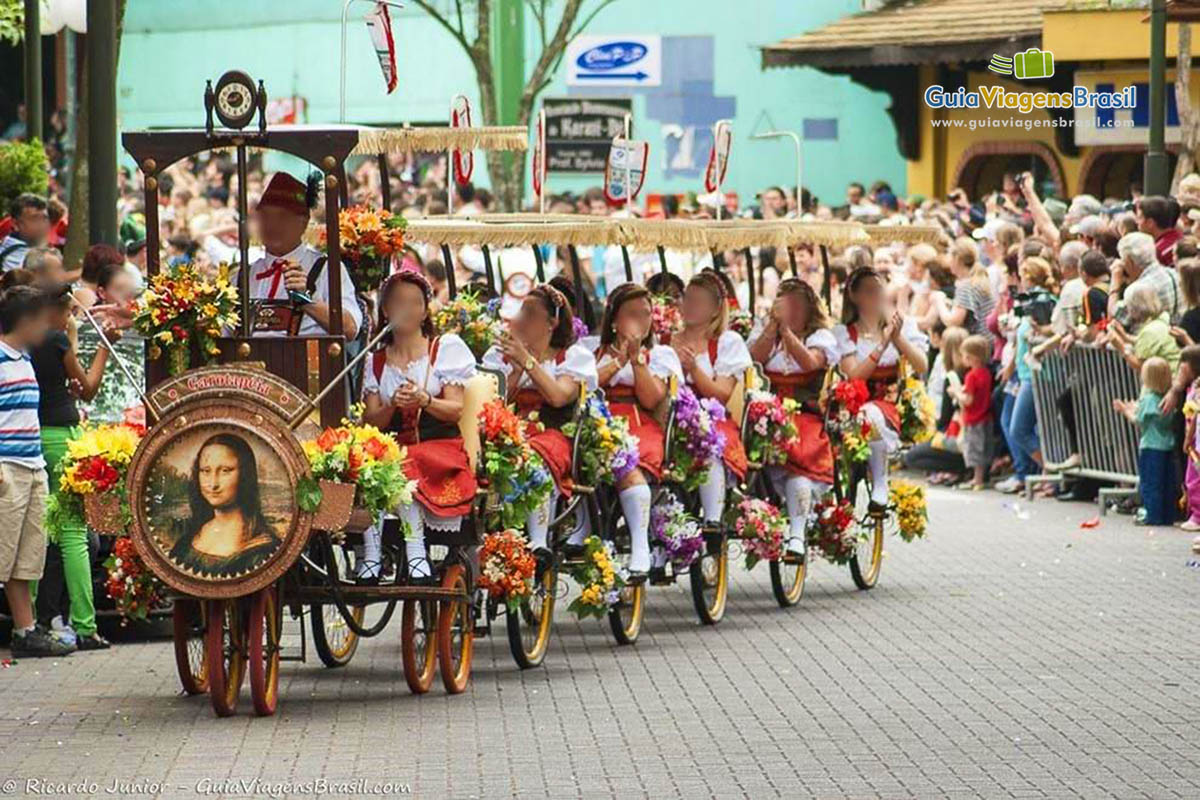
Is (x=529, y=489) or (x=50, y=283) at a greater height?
(x=50, y=283)

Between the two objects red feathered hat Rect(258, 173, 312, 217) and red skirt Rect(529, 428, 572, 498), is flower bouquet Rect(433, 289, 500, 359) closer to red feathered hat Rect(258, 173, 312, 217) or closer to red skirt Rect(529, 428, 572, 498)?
red skirt Rect(529, 428, 572, 498)

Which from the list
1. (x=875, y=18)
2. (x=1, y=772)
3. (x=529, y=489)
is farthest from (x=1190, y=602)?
(x=875, y=18)

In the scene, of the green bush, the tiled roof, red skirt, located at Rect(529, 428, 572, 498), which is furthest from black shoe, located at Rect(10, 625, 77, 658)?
the tiled roof

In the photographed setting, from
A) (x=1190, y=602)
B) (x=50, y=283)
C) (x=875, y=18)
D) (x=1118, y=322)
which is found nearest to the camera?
(x=50, y=283)

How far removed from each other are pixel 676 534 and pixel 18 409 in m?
3.58

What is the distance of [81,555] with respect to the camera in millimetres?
13430

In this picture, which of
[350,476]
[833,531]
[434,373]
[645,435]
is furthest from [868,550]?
[350,476]

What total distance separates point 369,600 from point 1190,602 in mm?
5725

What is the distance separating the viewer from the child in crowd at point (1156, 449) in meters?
19.5

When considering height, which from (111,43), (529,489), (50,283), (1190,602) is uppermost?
(111,43)

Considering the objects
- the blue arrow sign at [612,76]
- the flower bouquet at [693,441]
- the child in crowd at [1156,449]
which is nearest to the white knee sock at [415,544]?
the flower bouquet at [693,441]

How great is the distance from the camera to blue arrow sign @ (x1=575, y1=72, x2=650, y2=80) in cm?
3528

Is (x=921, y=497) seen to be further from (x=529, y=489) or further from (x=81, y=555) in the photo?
(x=81, y=555)

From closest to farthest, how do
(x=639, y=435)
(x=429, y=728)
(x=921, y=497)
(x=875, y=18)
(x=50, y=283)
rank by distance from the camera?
(x=429, y=728)
(x=50, y=283)
(x=639, y=435)
(x=921, y=497)
(x=875, y=18)
